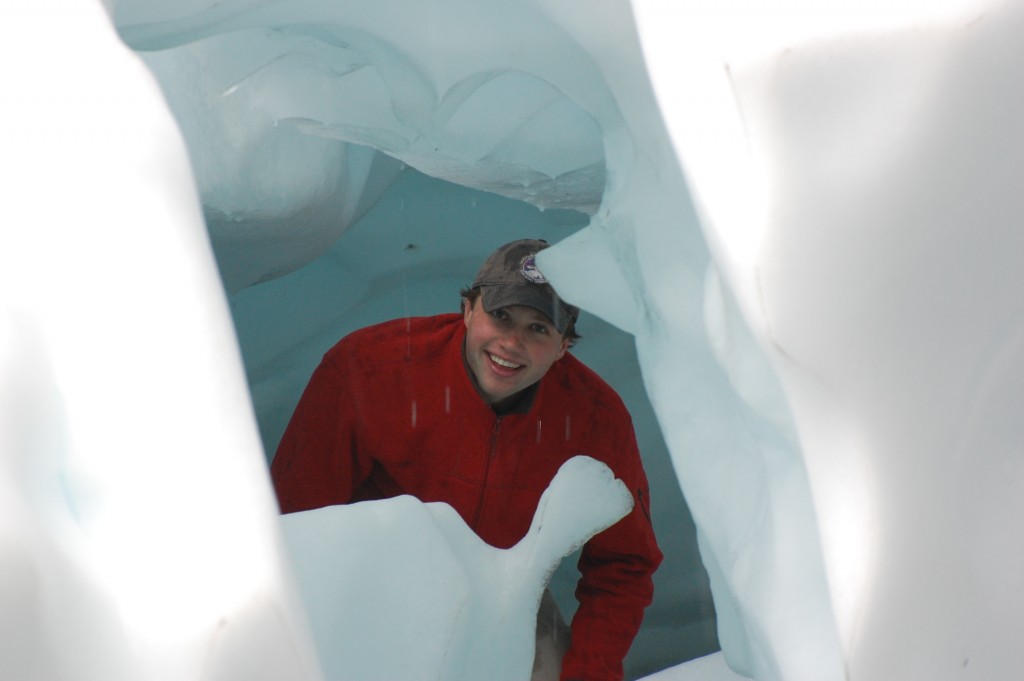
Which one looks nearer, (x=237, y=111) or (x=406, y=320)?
(x=237, y=111)

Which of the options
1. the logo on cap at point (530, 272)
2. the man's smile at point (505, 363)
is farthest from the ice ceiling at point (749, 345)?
the man's smile at point (505, 363)

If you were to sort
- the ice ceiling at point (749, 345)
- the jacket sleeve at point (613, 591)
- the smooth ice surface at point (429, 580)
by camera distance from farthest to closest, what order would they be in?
the jacket sleeve at point (613, 591)
the smooth ice surface at point (429, 580)
the ice ceiling at point (749, 345)

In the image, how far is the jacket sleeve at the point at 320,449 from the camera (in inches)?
64.3

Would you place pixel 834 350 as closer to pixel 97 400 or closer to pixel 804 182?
pixel 804 182

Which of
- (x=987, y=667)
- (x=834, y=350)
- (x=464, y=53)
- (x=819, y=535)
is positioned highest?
(x=464, y=53)

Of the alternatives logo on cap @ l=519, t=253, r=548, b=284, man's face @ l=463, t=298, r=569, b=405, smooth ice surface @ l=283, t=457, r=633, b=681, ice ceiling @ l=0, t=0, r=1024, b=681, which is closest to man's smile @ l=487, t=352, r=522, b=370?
man's face @ l=463, t=298, r=569, b=405

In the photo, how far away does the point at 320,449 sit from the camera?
166 cm

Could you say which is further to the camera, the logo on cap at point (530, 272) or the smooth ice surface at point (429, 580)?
the logo on cap at point (530, 272)

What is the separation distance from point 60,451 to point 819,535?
49cm

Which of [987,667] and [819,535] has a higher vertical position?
[819,535]

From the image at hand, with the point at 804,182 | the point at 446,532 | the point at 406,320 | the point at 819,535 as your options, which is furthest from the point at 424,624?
the point at 406,320

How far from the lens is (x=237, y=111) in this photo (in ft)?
4.23

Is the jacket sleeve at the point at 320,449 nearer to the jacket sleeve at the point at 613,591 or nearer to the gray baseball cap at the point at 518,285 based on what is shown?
the gray baseball cap at the point at 518,285

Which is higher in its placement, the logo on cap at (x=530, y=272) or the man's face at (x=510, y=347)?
the logo on cap at (x=530, y=272)
